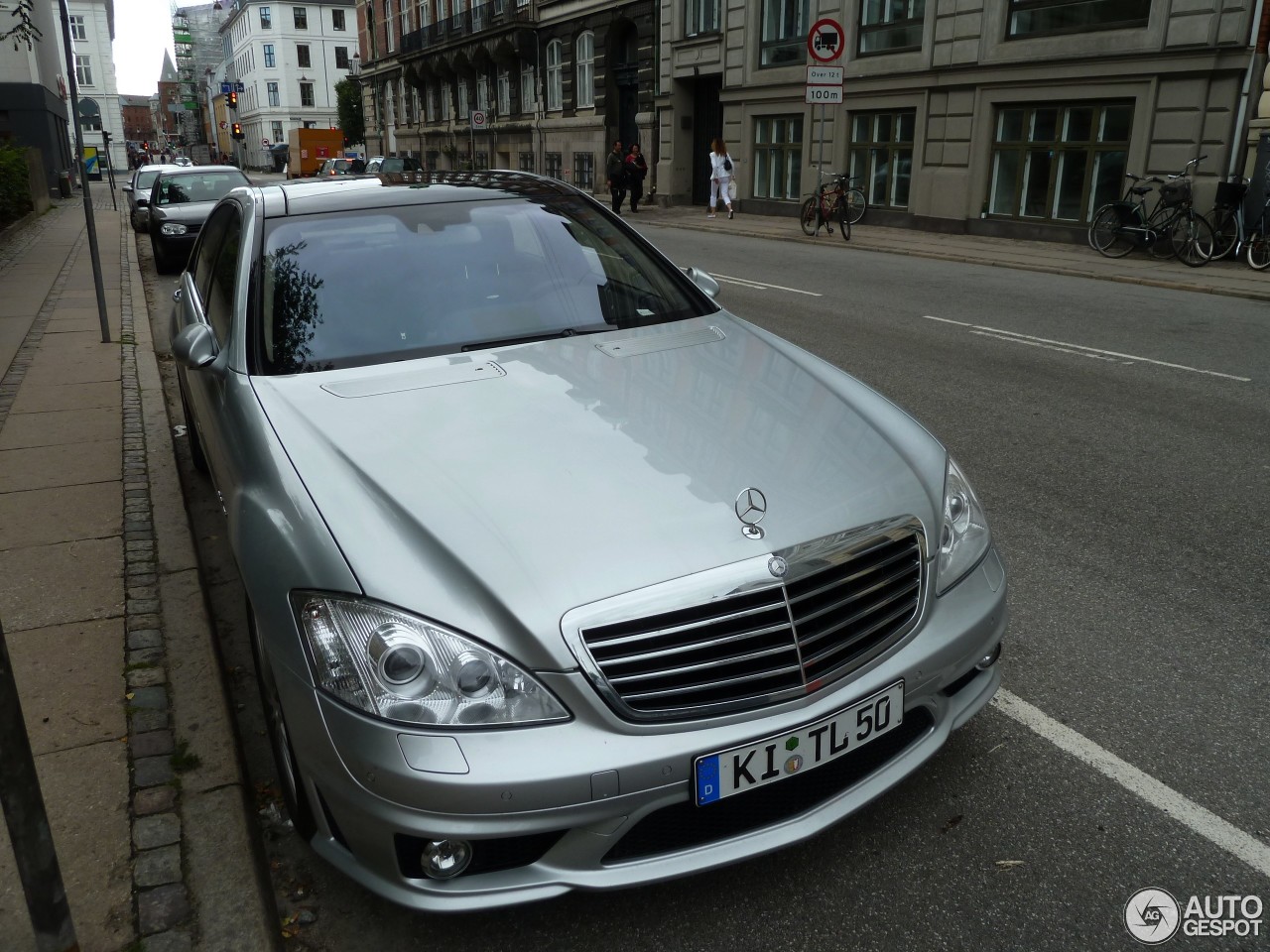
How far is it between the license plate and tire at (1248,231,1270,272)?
1469 cm

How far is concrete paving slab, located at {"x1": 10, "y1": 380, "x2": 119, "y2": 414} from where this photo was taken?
7.05 m

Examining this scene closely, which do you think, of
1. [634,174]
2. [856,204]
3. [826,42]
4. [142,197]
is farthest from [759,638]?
[634,174]

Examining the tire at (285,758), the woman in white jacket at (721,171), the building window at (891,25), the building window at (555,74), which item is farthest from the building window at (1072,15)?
the building window at (555,74)

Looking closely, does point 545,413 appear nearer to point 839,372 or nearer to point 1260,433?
point 839,372

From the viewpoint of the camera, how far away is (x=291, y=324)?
337 cm

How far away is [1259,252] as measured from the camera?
14250 millimetres

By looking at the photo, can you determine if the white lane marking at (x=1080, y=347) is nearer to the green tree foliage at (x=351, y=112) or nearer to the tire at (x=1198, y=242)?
the tire at (x=1198, y=242)

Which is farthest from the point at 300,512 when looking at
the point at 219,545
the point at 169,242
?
the point at 169,242

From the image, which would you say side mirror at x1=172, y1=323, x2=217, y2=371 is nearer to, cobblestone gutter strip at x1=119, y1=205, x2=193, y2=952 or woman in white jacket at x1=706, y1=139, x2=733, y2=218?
cobblestone gutter strip at x1=119, y1=205, x2=193, y2=952

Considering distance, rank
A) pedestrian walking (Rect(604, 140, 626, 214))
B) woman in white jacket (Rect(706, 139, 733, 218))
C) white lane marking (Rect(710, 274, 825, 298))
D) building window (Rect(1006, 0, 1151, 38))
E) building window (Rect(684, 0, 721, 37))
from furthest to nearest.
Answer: building window (Rect(684, 0, 721, 37))
pedestrian walking (Rect(604, 140, 626, 214))
woman in white jacket (Rect(706, 139, 733, 218))
building window (Rect(1006, 0, 1151, 38))
white lane marking (Rect(710, 274, 825, 298))

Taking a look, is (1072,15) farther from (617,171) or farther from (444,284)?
(444,284)

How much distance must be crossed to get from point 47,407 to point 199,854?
553 centimetres

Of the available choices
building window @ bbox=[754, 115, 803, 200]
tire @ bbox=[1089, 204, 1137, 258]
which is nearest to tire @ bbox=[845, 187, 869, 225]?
building window @ bbox=[754, 115, 803, 200]

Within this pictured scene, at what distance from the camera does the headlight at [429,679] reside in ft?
6.87
